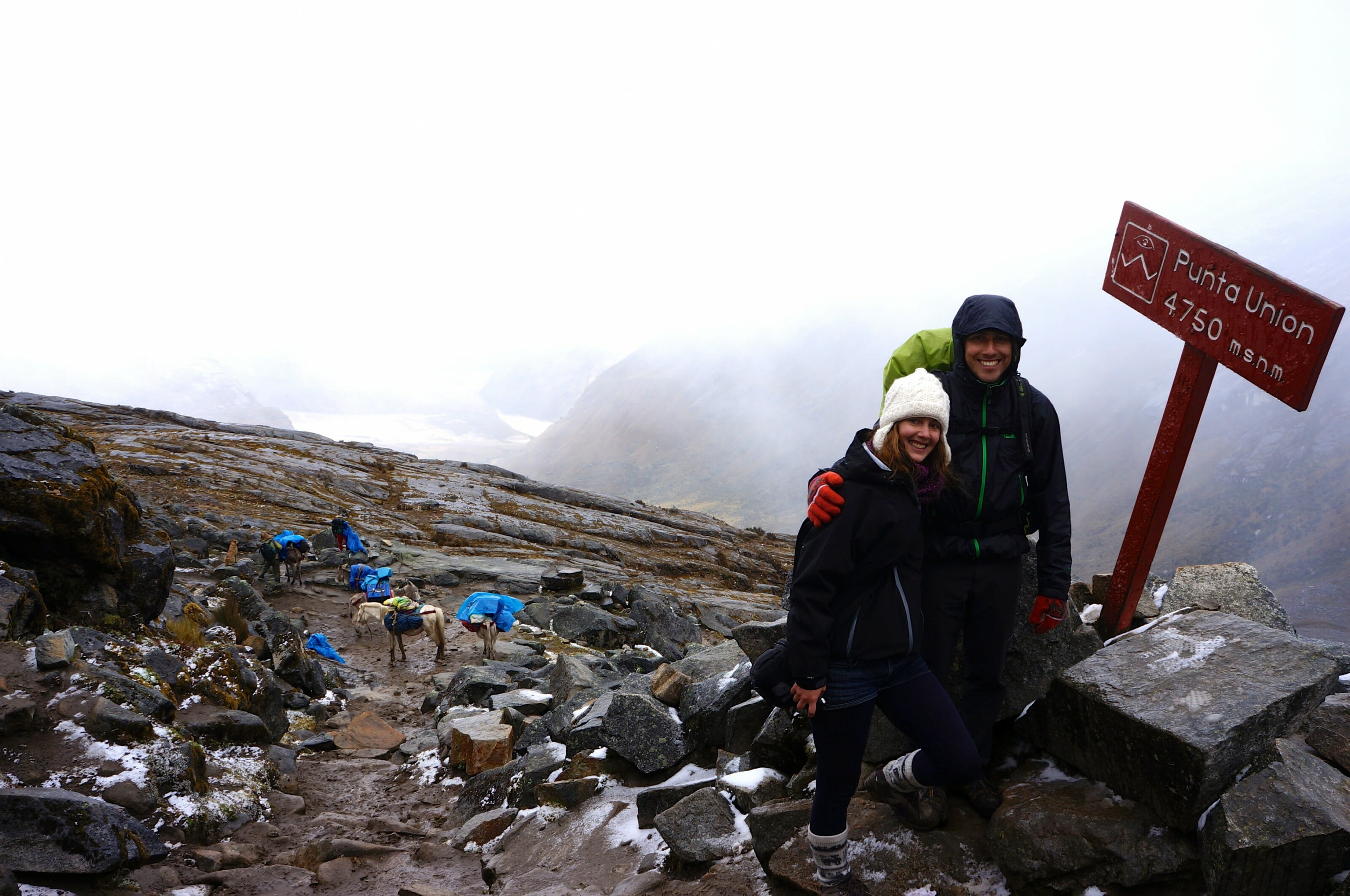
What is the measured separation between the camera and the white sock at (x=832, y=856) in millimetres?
3719

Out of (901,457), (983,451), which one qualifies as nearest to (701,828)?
(901,457)

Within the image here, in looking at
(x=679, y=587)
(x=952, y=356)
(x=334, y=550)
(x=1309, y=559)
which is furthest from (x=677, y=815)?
(x=1309, y=559)

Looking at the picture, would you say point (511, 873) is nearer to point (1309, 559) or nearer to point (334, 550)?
point (334, 550)

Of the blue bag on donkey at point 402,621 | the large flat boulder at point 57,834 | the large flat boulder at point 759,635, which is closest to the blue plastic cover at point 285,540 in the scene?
the blue bag on donkey at point 402,621

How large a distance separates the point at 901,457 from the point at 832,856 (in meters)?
2.22

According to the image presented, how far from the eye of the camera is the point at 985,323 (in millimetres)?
3773

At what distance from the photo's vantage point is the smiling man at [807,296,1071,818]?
3.80 meters

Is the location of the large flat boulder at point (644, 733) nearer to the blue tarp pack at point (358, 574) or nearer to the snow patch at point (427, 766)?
the snow patch at point (427, 766)

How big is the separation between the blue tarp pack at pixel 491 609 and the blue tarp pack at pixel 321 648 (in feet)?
6.77

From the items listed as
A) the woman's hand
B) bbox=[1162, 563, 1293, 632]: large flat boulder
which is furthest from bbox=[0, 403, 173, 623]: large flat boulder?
bbox=[1162, 563, 1293, 632]: large flat boulder

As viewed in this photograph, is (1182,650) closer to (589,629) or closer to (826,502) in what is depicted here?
(826,502)

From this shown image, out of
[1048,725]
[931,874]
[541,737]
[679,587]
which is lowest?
[679,587]

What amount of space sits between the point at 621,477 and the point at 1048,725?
3608 inches

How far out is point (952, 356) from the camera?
163 inches
